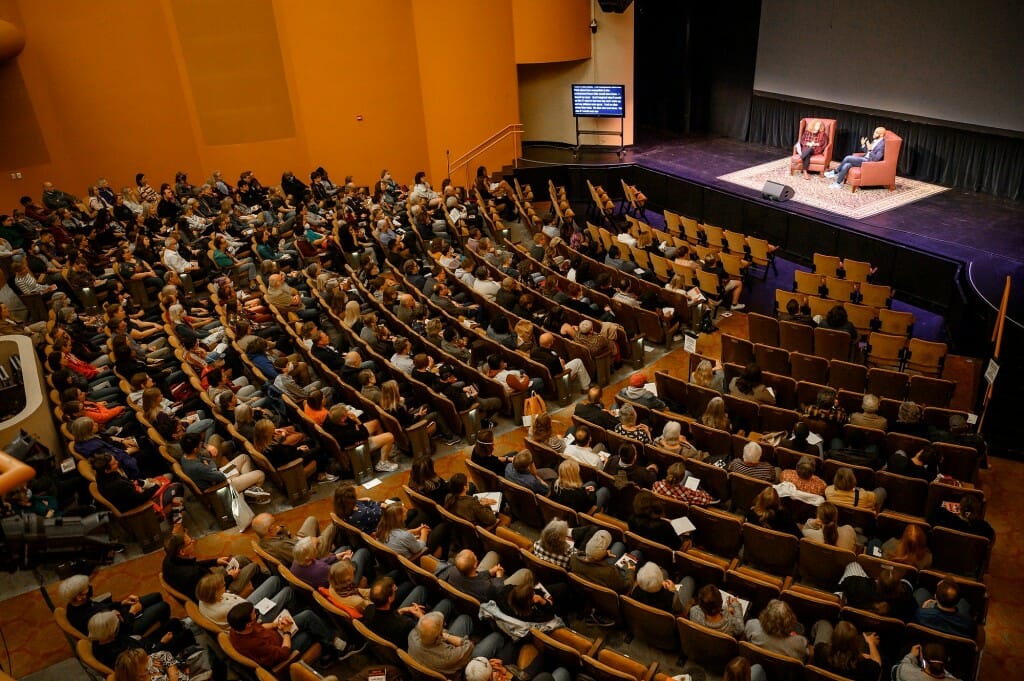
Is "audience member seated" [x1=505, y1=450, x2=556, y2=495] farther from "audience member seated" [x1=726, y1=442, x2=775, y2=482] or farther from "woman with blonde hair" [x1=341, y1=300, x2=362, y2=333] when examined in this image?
"woman with blonde hair" [x1=341, y1=300, x2=362, y2=333]

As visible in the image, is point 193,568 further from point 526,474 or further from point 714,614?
point 714,614

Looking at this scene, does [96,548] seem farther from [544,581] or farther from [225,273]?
[225,273]

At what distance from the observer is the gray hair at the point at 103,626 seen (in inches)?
180

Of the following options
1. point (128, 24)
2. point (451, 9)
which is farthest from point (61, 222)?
point (451, 9)

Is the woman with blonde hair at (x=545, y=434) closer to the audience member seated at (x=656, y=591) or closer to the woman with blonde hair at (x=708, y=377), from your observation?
the woman with blonde hair at (x=708, y=377)

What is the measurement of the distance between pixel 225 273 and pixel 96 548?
19.2 ft

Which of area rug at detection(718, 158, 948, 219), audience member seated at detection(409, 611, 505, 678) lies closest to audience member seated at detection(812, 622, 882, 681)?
audience member seated at detection(409, 611, 505, 678)

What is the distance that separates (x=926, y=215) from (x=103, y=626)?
451 inches

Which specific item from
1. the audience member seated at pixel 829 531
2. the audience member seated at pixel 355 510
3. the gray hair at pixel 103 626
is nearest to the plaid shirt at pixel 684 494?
the audience member seated at pixel 829 531

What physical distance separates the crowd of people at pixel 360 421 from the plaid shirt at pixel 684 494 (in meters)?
0.02

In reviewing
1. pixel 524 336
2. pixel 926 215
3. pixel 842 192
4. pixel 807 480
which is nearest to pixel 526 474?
pixel 807 480

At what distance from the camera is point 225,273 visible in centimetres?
1125

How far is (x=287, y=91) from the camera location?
15.4 meters

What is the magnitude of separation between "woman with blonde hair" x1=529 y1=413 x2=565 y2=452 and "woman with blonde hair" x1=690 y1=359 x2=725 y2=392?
161cm
